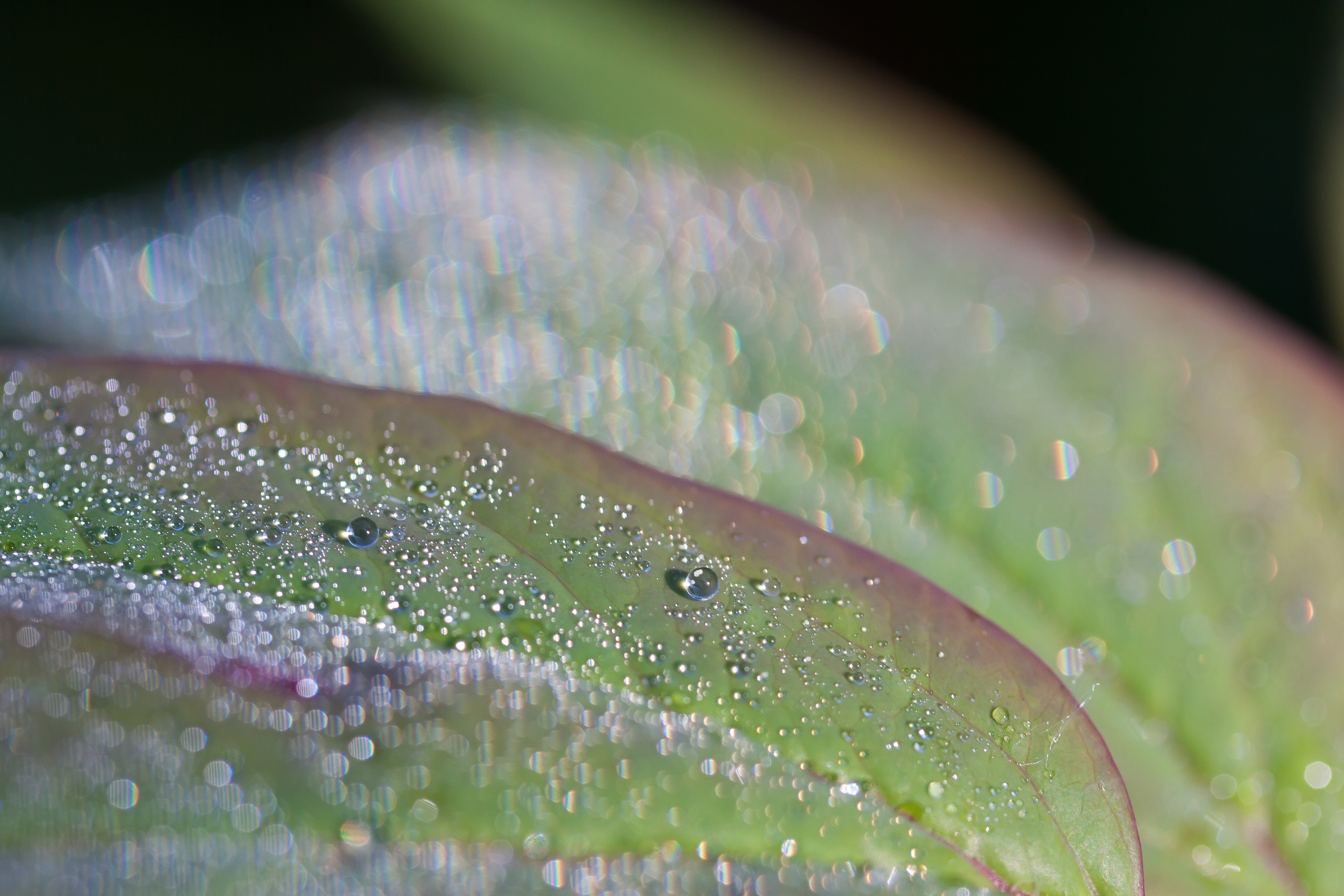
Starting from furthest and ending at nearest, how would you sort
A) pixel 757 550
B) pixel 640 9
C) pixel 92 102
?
pixel 640 9, pixel 92 102, pixel 757 550

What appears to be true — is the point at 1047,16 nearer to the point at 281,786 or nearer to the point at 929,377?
the point at 929,377

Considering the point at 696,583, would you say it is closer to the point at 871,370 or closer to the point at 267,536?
the point at 267,536

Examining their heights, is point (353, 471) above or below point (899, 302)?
below

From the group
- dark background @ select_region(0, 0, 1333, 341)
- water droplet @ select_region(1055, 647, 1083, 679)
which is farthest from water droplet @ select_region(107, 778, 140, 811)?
dark background @ select_region(0, 0, 1333, 341)

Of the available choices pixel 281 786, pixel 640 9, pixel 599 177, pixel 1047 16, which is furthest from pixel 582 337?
pixel 1047 16

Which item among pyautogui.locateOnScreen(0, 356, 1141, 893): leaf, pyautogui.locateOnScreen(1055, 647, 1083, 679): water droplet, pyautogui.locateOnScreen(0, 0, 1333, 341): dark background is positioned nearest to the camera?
pyautogui.locateOnScreen(0, 356, 1141, 893): leaf

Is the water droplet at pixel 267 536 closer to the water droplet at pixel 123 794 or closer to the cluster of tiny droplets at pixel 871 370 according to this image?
the water droplet at pixel 123 794

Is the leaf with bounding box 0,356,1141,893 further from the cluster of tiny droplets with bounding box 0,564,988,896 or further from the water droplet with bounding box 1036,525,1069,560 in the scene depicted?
the water droplet with bounding box 1036,525,1069,560

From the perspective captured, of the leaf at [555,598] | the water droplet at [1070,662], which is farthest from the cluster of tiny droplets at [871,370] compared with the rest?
the leaf at [555,598]
